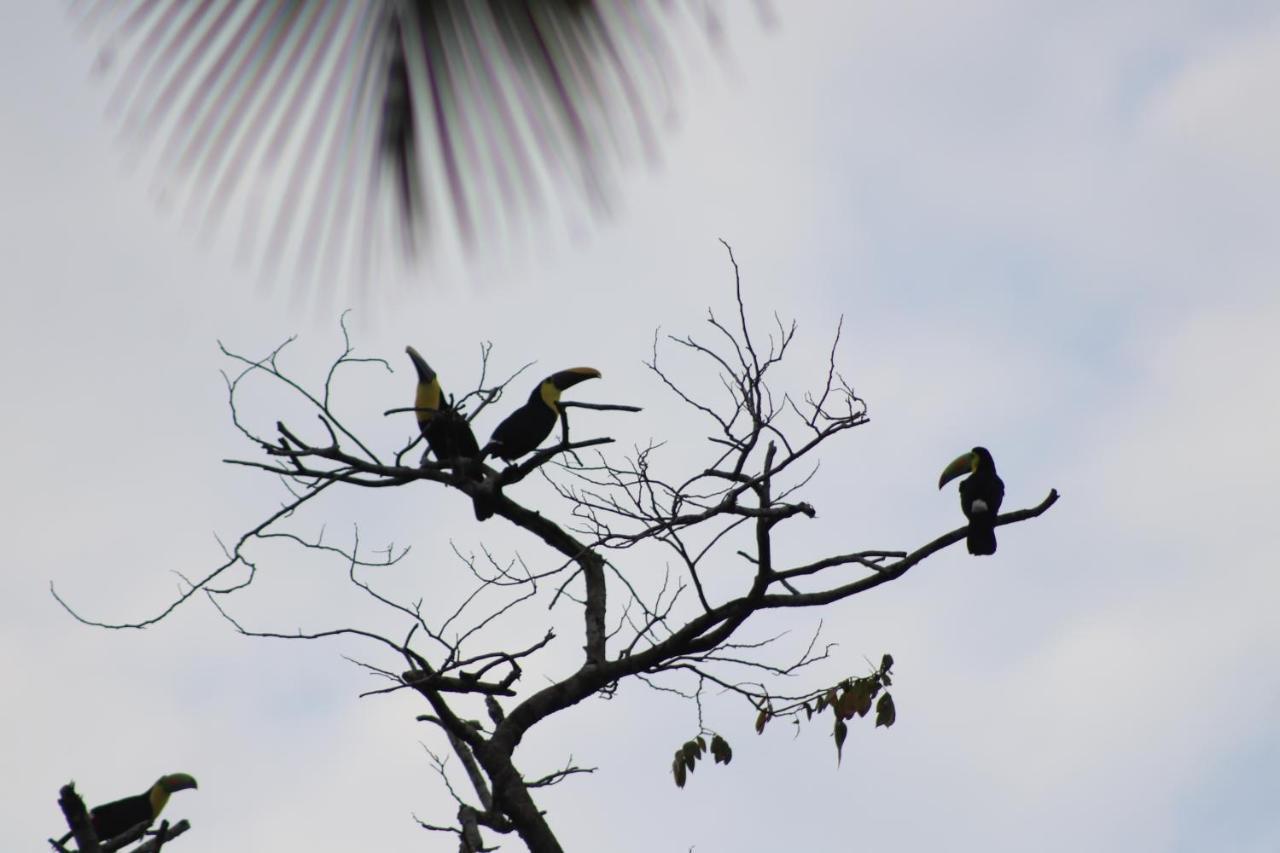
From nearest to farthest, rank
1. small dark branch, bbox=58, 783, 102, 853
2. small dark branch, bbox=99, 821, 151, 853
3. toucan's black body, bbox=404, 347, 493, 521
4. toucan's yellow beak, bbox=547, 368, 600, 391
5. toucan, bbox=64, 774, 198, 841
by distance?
small dark branch, bbox=58, 783, 102, 853, small dark branch, bbox=99, 821, 151, 853, toucan's black body, bbox=404, 347, 493, 521, toucan's yellow beak, bbox=547, 368, 600, 391, toucan, bbox=64, 774, 198, 841

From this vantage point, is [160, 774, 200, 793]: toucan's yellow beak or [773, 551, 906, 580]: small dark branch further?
[160, 774, 200, 793]: toucan's yellow beak

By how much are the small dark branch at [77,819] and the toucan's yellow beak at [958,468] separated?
5767 millimetres

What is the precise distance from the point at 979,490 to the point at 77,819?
5367 millimetres

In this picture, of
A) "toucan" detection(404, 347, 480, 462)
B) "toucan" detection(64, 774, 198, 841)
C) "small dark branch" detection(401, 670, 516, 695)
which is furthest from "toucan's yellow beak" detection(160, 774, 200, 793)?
"small dark branch" detection(401, 670, 516, 695)

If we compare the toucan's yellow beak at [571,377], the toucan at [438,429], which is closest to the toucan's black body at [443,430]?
the toucan at [438,429]

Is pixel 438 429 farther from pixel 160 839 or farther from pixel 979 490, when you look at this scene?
pixel 979 490

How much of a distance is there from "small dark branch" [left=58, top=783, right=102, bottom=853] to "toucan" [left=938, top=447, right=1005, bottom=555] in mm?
4531

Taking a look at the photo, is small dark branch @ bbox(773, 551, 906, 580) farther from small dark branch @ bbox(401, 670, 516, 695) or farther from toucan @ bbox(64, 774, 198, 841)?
toucan @ bbox(64, 774, 198, 841)

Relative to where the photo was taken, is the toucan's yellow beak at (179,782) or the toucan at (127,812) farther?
the toucan's yellow beak at (179,782)

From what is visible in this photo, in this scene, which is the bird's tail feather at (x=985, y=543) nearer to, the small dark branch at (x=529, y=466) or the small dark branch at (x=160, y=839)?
the small dark branch at (x=529, y=466)

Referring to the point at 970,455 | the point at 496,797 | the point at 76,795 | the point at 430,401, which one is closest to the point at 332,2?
the point at 76,795

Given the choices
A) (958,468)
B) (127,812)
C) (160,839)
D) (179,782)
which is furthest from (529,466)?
(179,782)

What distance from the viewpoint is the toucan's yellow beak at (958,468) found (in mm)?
8211

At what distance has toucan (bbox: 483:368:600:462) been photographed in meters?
6.88
